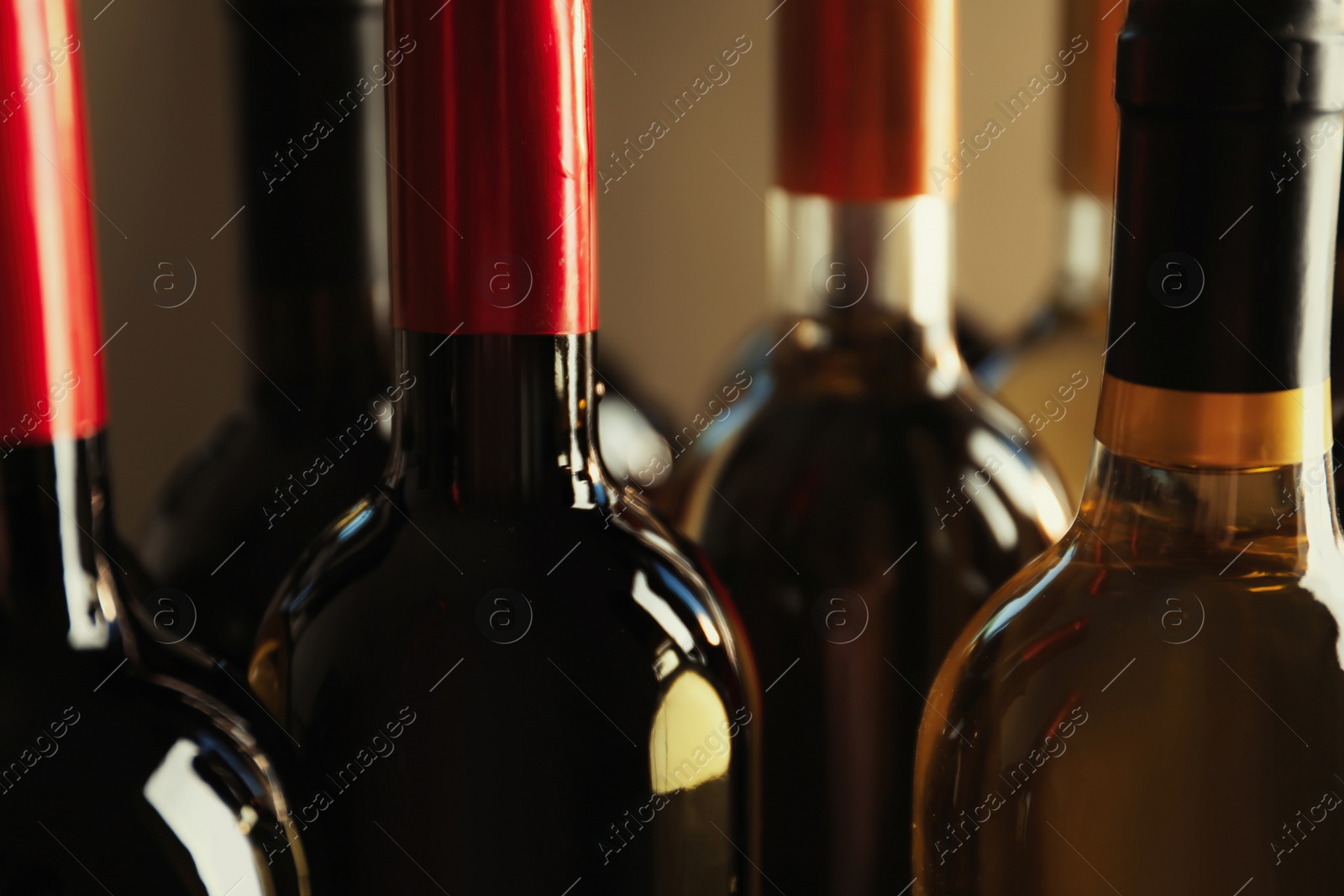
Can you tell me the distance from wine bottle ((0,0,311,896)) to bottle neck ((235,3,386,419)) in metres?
0.18

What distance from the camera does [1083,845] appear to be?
1.11 ft

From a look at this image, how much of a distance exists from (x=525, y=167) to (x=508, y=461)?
0.27ft

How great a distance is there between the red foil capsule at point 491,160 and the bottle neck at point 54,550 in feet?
0.31

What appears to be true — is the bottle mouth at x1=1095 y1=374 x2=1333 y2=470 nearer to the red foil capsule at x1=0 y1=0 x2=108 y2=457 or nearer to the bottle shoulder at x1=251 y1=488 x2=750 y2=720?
the bottle shoulder at x1=251 y1=488 x2=750 y2=720

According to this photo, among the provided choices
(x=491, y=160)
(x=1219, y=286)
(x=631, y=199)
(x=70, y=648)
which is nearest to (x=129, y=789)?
(x=70, y=648)

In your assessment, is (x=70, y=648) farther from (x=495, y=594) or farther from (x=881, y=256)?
(x=881, y=256)

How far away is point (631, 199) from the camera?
0.74 meters

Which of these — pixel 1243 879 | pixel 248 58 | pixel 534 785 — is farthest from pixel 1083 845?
pixel 248 58

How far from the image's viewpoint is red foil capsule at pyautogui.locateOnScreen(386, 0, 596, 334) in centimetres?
30

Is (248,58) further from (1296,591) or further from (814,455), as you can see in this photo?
(1296,591)

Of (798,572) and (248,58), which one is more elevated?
(248,58)

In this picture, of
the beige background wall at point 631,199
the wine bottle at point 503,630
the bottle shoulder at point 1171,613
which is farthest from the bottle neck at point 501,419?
the beige background wall at point 631,199

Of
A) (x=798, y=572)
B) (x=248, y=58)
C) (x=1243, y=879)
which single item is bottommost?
(x=1243, y=879)

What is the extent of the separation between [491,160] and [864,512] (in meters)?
0.22
